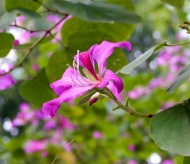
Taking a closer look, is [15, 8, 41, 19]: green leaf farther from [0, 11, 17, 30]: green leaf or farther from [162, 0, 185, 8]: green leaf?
[162, 0, 185, 8]: green leaf

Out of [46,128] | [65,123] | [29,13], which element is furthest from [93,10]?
[46,128]

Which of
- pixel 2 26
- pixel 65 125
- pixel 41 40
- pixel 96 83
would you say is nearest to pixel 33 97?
pixel 41 40

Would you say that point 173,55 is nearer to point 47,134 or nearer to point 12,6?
point 47,134

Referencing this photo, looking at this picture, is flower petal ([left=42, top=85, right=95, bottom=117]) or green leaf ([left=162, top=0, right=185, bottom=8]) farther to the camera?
green leaf ([left=162, top=0, right=185, bottom=8])

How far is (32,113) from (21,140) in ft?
0.86

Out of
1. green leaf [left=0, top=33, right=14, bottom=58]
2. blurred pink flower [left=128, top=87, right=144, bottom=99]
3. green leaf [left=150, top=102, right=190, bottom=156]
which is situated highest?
green leaf [left=0, top=33, right=14, bottom=58]

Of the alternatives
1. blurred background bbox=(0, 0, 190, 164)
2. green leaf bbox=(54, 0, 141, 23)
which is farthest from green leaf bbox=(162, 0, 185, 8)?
blurred background bbox=(0, 0, 190, 164)

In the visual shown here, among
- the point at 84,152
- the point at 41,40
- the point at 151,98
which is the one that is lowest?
the point at 84,152

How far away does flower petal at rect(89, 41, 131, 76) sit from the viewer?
2.12ft

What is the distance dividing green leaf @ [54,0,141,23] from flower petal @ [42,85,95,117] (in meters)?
0.26

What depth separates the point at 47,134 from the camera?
2.93 meters

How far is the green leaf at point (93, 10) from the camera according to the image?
0.87 m

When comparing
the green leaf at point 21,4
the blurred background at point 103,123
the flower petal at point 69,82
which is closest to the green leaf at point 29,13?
the green leaf at point 21,4

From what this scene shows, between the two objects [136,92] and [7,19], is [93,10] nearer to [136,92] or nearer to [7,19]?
[7,19]
